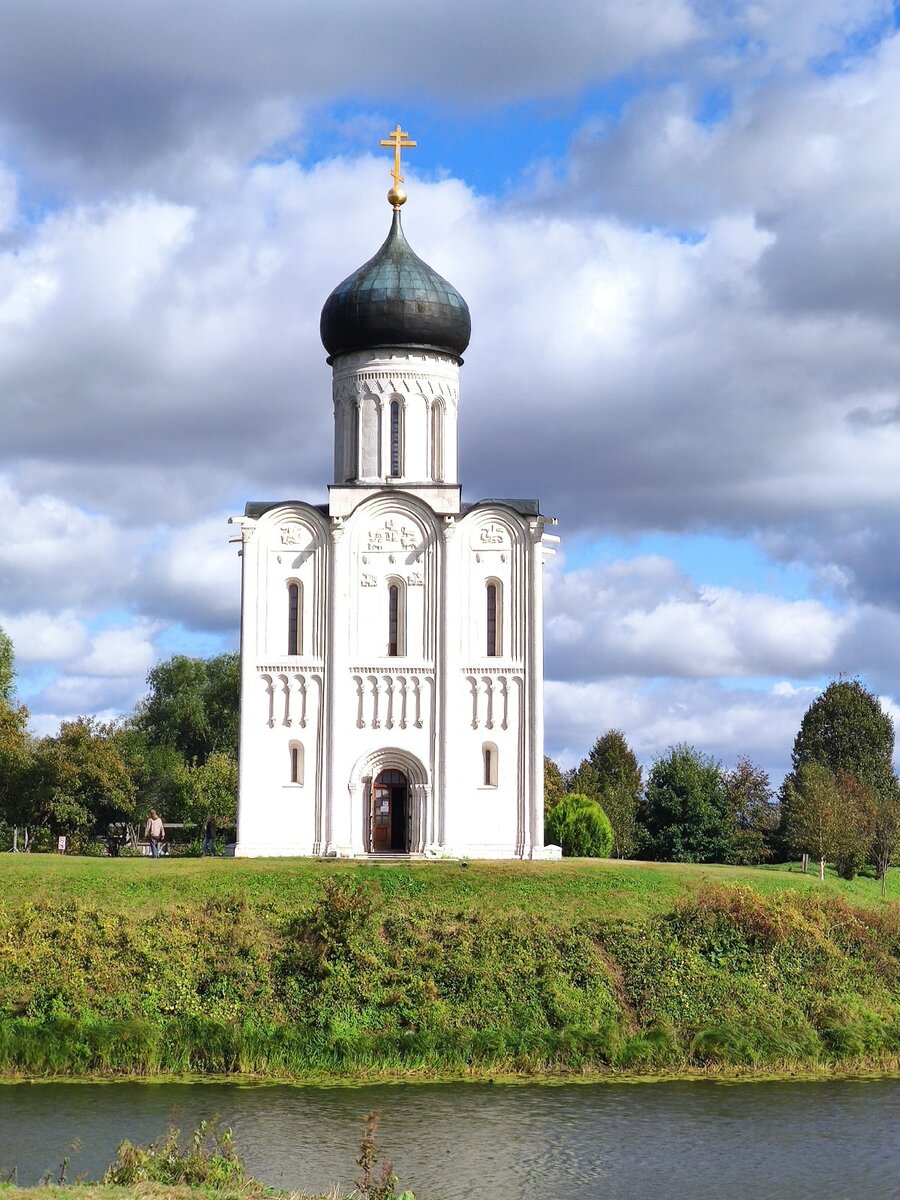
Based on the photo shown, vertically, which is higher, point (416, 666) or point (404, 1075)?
point (416, 666)

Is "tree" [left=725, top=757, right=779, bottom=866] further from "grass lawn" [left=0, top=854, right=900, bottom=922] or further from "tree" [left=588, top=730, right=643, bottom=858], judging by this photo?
"grass lawn" [left=0, top=854, right=900, bottom=922]

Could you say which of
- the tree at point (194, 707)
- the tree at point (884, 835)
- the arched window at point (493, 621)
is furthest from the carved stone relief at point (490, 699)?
the tree at point (194, 707)

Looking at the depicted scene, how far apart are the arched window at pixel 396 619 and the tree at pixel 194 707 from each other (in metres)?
32.4

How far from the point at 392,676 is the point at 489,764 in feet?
10.0

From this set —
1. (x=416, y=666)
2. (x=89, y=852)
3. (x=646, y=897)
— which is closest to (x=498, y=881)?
(x=646, y=897)

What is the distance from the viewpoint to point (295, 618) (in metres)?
38.7

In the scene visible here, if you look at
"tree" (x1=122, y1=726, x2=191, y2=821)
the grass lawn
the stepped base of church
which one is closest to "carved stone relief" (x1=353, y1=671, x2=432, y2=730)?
the stepped base of church

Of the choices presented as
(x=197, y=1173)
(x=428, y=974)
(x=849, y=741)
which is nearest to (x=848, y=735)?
(x=849, y=741)

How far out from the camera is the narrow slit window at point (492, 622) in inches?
1524

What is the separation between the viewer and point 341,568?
126ft

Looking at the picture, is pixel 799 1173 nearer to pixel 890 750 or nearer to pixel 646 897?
pixel 646 897

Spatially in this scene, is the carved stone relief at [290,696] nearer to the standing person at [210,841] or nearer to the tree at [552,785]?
the standing person at [210,841]

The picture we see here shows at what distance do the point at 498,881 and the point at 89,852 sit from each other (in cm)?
1684

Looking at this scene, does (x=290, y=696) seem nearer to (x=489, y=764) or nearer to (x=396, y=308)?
(x=489, y=764)
